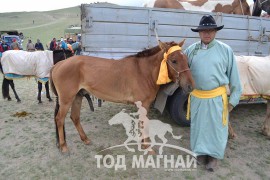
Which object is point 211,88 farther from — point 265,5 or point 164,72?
point 265,5

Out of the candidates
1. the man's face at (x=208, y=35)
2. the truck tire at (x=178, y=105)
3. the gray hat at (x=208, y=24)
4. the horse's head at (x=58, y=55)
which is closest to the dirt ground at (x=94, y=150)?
the truck tire at (x=178, y=105)

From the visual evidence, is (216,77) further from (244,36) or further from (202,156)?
(244,36)

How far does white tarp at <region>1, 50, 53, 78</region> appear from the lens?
587cm

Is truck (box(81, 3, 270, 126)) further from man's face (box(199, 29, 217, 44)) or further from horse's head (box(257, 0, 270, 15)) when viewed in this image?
horse's head (box(257, 0, 270, 15))

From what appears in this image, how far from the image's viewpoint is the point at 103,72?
3.39 metres

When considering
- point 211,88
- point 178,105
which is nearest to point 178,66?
point 211,88

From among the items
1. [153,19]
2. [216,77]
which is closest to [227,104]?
[216,77]

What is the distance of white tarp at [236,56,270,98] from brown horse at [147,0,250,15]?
1.54 m

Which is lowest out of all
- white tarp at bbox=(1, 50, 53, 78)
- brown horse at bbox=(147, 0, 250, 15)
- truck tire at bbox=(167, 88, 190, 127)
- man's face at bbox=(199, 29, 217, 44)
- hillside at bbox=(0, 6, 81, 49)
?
truck tire at bbox=(167, 88, 190, 127)

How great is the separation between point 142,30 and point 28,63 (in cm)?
340

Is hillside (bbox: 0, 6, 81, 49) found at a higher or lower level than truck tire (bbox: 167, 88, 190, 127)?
higher

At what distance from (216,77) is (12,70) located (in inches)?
202

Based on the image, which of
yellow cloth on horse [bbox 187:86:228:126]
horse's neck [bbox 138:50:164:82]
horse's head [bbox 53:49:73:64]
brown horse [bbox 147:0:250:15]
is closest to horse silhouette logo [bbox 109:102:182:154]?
horse's neck [bbox 138:50:164:82]

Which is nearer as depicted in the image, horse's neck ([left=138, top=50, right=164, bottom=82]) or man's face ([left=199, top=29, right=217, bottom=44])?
man's face ([left=199, top=29, right=217, bottom=44])
